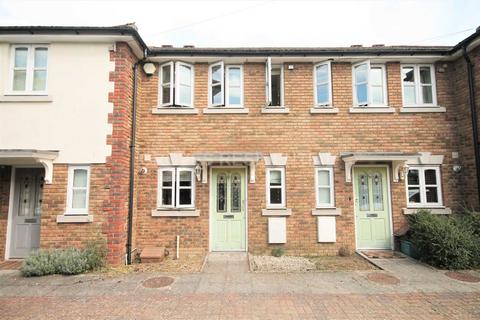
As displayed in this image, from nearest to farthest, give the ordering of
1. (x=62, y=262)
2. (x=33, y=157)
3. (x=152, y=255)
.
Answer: (x=62, y=262) → (x=33, y=157) → (x=152, y=255)

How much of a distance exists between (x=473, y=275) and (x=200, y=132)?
7631 millimetres

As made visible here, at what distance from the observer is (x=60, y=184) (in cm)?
671

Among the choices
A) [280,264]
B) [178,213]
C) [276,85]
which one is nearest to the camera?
[280,264]

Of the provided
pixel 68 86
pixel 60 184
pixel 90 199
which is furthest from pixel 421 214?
pixel 68 86

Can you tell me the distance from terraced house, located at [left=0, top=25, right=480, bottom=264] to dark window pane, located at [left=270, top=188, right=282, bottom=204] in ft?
0.10

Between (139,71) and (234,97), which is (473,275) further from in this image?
(139,71)

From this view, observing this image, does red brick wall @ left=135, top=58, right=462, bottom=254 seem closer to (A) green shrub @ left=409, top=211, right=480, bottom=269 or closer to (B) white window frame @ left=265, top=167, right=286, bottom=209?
(B) white window frame @ left=265, top=167, right=286, bottom=209

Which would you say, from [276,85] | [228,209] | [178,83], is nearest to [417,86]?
[276,85]

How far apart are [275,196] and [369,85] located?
4424 millimetres

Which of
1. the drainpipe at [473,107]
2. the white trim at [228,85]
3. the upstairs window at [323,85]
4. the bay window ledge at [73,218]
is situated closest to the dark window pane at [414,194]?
the drainpipe at [473,107]

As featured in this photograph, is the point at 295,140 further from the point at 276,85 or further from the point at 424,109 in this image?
the point at 424,109

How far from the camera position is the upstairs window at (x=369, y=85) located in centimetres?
797

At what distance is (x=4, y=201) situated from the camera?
7.20 meters

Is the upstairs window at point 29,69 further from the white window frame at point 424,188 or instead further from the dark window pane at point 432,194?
the dark window pane at point 432,194
